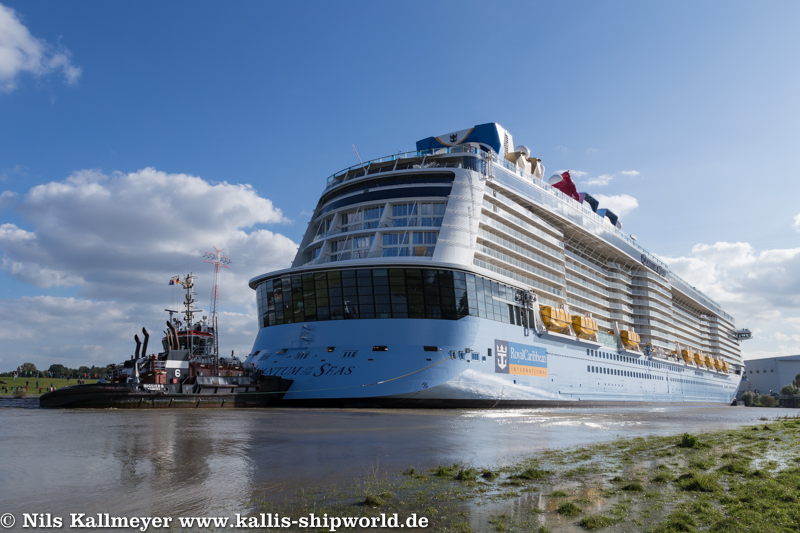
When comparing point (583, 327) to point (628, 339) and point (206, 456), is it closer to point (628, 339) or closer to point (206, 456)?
point (628, 339)

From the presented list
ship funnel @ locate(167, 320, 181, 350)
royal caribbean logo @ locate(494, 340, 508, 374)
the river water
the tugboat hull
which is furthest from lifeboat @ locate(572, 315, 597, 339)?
ship funnel @ locate(167, 320, 181, 350)

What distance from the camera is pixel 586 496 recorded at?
912 cm

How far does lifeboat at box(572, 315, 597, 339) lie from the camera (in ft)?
185

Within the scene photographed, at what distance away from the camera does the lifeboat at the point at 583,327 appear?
185ft

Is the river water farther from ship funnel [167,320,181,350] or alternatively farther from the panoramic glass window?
ship funnel [167,320,181,350]

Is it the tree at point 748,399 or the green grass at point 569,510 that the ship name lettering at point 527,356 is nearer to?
the green grass at point 569,510

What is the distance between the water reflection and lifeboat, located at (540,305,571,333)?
29673mm

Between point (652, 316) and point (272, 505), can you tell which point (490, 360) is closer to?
point (272, 505)

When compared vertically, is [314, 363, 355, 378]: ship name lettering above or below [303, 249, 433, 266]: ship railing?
below

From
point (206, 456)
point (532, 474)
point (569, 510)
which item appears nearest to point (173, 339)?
point (206, 456)

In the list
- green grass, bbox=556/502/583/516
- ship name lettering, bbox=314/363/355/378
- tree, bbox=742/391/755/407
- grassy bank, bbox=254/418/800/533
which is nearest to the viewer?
grassy bank, bbox=254/418/800/533

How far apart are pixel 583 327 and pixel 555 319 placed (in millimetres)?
6340

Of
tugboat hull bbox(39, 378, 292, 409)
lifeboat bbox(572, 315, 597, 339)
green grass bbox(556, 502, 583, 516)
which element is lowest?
tugboat hull bbox(39, 378, 292, 409)

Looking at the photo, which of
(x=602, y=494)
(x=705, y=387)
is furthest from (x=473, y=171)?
(x=705, y=387)
